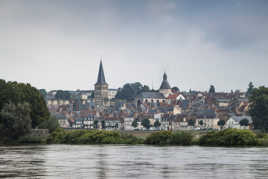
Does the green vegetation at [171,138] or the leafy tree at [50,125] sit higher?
the leafy tree at [50,125]

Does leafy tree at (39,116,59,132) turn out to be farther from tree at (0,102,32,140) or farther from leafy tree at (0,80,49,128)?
tree at (0,102,32,140)

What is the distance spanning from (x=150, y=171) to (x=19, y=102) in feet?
184

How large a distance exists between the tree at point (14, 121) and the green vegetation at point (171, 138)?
1911 centimetres

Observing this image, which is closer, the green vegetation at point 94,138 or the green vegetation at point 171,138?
the green vegetation at point 171,138

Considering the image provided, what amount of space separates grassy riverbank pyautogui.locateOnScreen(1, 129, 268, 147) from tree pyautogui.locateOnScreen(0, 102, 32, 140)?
1.29m

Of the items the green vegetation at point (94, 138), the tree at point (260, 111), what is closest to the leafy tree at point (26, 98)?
the green vegetation at point (94, 138)

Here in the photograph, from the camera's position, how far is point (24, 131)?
294ft

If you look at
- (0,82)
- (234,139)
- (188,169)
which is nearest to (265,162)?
(188,169)

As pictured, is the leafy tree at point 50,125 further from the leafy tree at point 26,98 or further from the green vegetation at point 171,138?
the green vegetation at point 171,138

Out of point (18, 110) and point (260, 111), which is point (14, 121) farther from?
point (260, 111)

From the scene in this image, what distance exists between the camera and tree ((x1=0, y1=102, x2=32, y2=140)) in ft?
290

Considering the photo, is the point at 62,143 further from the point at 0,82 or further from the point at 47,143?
the point at 0,82

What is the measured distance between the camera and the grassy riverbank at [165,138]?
72625 millimetres

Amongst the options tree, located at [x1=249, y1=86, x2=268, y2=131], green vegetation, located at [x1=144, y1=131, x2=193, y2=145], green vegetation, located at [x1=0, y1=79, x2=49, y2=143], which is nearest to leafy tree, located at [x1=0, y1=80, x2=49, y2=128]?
green vegetation, located at [x1=0, y1=79, x2=49, y2=143]
